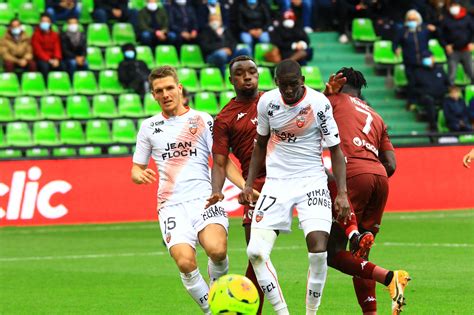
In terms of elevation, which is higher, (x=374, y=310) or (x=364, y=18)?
(x=374, y=310)

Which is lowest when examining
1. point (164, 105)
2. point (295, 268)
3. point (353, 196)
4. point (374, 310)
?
point (295, 268)

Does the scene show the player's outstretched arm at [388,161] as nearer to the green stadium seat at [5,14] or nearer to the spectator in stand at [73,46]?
the spectator in stand at [73,46]

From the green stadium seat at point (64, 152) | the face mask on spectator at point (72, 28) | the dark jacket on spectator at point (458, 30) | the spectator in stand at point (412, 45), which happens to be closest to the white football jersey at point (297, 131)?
the green stadium seat at point (64, 152)

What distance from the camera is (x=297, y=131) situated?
9.77m

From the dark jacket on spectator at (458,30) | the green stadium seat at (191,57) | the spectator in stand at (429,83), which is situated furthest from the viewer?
the dark jacket on spectator at (458,30)

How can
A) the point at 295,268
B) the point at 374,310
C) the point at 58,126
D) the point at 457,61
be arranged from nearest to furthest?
the point at 374,310, the point at 295,268, the point at 58,126, the point at 457,61

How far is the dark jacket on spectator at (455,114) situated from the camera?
25453mm

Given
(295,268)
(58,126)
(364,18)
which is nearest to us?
(295,268)

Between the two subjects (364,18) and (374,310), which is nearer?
(374,310)

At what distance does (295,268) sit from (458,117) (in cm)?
1140

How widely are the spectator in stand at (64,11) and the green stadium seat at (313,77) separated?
529 cm

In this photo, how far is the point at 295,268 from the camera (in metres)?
15.2

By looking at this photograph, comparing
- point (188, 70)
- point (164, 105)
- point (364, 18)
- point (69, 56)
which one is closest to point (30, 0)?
point (69, 56)

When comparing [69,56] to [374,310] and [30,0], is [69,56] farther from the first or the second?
[374,310]
